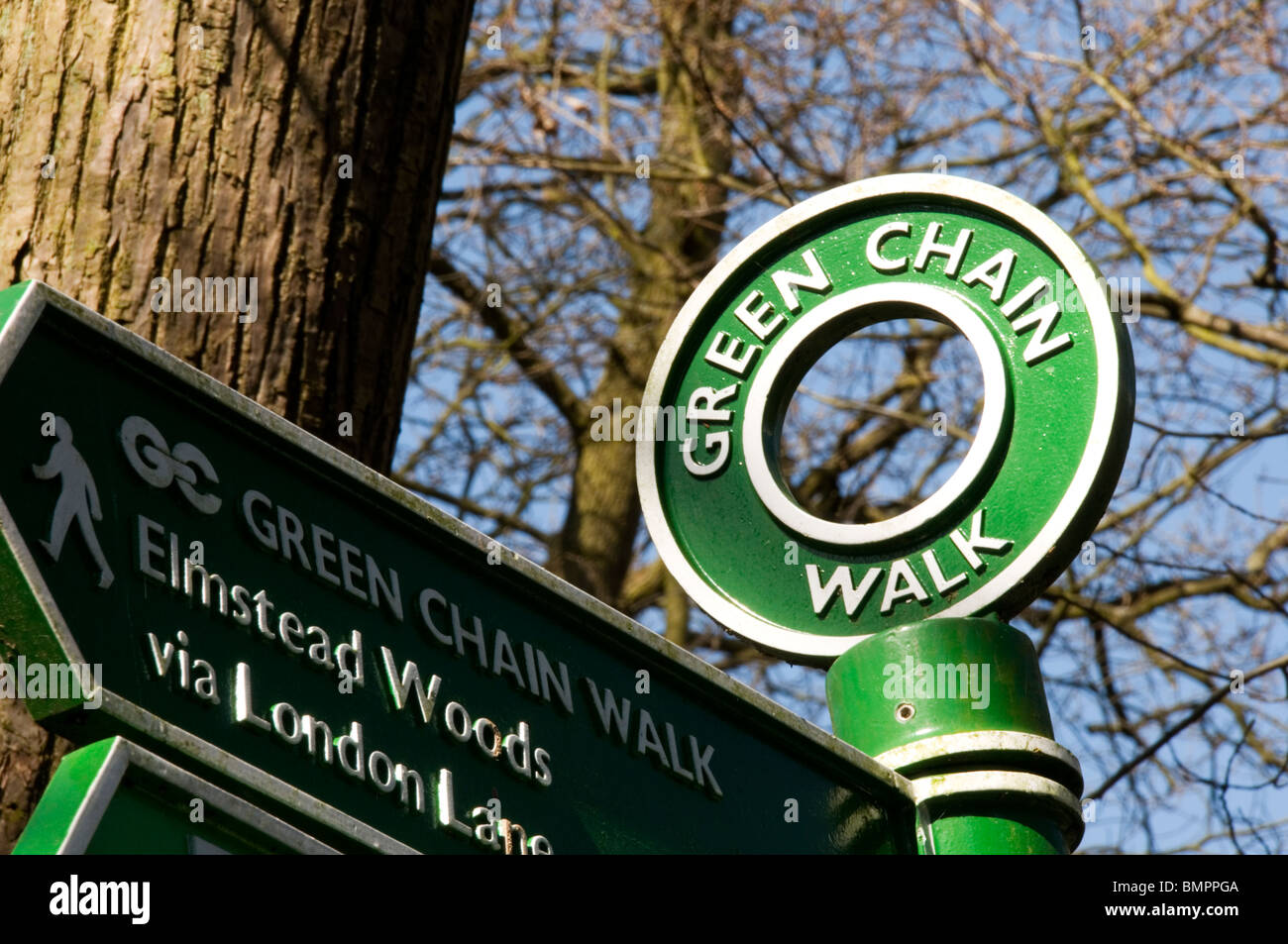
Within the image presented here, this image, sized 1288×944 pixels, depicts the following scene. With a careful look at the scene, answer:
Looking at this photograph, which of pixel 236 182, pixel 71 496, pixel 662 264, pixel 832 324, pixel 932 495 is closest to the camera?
pixel 71 496

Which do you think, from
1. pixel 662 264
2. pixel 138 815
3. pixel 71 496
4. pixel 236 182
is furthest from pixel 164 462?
pixel 662 264

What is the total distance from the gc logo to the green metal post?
0.92 metres

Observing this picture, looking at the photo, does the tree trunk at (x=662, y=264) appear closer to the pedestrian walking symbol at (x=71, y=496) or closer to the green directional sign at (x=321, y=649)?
the green directional sign at (x=321, y=649)

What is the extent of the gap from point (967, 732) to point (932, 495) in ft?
0.99

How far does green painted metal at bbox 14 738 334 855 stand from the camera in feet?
4.52

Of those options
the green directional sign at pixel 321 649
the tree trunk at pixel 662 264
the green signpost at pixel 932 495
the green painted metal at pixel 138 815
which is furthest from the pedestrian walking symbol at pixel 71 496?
the tree trunk at pixel 662 264

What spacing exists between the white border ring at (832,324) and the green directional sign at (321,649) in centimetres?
37

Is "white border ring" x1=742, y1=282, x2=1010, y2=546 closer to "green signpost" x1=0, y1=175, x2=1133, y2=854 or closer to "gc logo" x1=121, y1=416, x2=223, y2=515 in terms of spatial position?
"green signpost" x1=0, y1=175, x2=1133, y2=854

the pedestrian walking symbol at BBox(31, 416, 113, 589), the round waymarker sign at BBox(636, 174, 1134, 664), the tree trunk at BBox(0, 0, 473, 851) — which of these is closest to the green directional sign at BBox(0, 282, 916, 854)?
the pedestrian walking symbol at BBox(31, 416, 113, 589)

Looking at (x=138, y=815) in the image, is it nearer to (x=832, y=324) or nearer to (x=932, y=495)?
(x=932, y=495)

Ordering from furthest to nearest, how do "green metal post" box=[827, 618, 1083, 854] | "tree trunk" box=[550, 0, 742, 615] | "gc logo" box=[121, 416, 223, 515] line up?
1. "tree trunk" box=[550, 0, 742, 615]
2. "green metal post" box=[827, 618, 1083, 854]
3. "gc logo" box=[121, 416, 223, 515]

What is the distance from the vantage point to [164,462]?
1.65m

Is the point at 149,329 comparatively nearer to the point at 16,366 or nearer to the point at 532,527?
the point at 16,366
